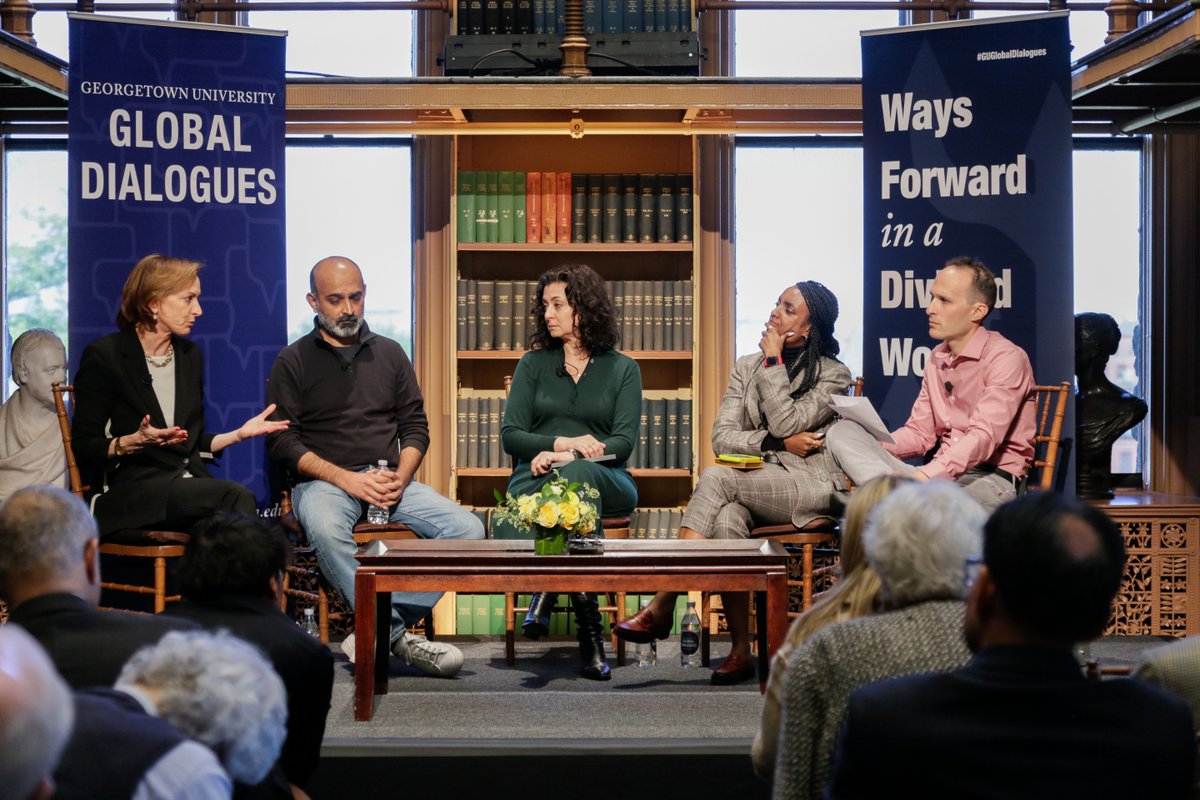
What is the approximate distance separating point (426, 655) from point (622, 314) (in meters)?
1.96

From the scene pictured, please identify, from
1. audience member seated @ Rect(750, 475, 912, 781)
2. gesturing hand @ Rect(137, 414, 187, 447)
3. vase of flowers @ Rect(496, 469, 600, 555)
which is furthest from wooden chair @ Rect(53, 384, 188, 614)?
audience member seated @ Rect(750, 475, 912, 781)

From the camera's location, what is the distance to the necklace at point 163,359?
16.0 ft

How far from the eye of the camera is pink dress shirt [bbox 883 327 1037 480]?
465 cm

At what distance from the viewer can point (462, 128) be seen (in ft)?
19.3

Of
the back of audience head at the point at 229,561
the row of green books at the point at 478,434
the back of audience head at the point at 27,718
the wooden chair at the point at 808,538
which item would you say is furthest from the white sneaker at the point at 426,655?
the back of audience head at the point at 27,718

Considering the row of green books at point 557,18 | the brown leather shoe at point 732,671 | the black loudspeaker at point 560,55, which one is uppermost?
the row of green books at point 557,18

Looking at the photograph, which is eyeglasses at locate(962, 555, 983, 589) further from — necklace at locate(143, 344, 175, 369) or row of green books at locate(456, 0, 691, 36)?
row of green books at locate(456, 0, 691, 36)

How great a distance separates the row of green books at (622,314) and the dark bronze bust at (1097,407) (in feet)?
5.51

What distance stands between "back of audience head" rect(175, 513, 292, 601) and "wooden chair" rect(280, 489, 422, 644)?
2171mm

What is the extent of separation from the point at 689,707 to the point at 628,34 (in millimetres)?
3023

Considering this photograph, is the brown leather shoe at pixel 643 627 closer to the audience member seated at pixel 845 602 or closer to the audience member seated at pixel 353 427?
the audience member seated at pixel 353 427

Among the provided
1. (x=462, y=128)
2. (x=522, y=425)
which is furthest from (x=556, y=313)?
(x=462, y=128)

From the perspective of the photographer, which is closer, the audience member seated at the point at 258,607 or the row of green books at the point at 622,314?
the audience member seated at the point at 258,607

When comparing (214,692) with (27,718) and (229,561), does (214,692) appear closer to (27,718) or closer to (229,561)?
(27,718)
